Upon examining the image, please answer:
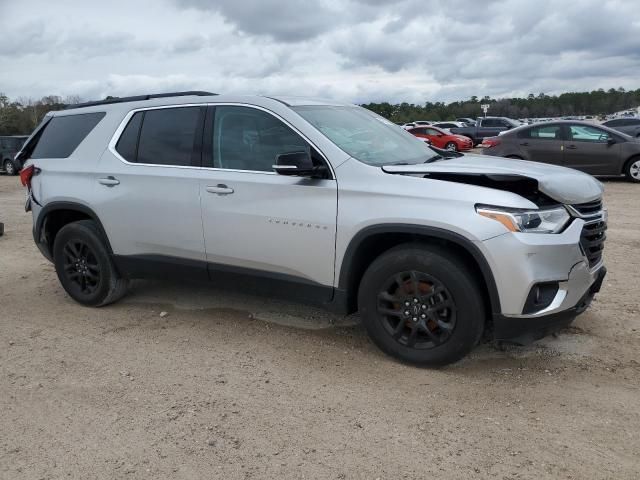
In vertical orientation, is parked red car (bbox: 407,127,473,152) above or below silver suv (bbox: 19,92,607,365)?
below

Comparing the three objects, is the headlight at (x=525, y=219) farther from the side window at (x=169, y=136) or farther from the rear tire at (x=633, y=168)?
the rear tire at (x=633, y=168)

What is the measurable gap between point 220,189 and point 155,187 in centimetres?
67

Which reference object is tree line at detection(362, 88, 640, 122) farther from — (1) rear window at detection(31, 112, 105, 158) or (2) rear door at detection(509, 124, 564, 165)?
(1) rear window at detection(31, 112, 105, 158)

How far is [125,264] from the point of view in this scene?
16.8 ft

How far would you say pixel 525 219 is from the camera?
3.47 m

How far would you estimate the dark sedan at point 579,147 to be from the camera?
1305 cm

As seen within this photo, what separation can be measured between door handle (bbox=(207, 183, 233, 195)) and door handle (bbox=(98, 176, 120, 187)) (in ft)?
3.34

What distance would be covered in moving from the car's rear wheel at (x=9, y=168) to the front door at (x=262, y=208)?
24.2 meters

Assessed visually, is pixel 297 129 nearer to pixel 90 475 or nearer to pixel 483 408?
pixel 483 408

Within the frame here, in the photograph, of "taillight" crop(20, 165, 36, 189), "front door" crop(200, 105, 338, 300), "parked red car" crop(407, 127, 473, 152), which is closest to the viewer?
"front door" crop(200, 105, 338, 300)

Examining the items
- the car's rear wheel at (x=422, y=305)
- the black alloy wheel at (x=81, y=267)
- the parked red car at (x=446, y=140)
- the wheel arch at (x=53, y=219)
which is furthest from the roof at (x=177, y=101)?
the parked red car at (x=446, y=140)

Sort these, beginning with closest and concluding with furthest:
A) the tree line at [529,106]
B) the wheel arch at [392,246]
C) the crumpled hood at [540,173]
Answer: the wheel arch at [392,246] → the crumpled hood at [540,173] → the tree line at [529,106]

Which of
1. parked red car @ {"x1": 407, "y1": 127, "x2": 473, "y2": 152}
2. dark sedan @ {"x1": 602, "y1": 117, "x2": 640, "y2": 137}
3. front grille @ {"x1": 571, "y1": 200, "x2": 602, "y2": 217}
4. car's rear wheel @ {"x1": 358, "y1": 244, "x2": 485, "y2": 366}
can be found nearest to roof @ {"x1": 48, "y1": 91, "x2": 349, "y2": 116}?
car's rear wheel @ {"x1": 358, "y1": 244, "x2": 485, "y2": 366}

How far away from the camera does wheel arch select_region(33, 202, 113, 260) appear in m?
5.28
